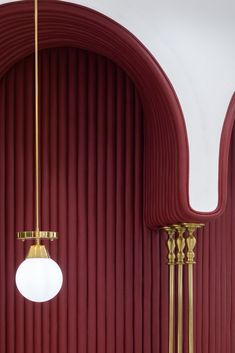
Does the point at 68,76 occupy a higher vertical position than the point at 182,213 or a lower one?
higher

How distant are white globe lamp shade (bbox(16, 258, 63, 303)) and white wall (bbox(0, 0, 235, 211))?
1.29 meters

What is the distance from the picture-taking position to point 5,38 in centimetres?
339

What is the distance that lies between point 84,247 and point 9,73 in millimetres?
1222

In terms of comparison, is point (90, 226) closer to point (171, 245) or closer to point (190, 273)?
point (171, 245)

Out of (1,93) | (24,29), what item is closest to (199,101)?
(24,29)

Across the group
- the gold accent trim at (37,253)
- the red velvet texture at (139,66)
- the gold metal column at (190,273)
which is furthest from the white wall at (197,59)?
the gold accent trim at (37,253)

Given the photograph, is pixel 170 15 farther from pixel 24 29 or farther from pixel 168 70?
pixel 24 29

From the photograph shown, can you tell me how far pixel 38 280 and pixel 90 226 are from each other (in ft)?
5.39

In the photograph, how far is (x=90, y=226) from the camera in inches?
152

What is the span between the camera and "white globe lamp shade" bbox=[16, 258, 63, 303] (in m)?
2.21

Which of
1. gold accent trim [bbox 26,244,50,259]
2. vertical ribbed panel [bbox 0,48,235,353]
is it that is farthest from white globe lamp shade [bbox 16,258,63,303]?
vertical ribbed panel [bbox 0,48,235,353]

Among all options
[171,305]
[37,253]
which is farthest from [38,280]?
[171,305]

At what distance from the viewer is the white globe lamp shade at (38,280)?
2211 mm

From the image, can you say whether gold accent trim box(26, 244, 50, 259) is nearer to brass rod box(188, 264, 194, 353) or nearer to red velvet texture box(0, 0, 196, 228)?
red velvet texture box(0, 0, 196, 228)
